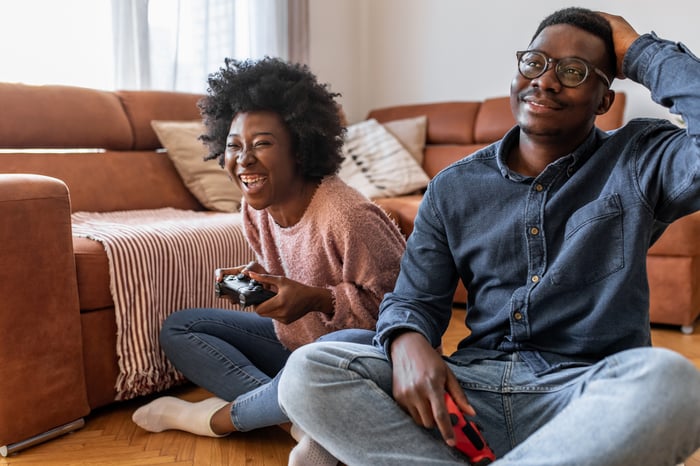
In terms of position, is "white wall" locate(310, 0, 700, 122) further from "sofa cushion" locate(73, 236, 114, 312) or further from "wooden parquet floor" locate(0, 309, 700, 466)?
"sofa cushion" locate(73, 236, 114, 312)

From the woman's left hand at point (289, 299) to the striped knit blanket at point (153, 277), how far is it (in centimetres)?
43

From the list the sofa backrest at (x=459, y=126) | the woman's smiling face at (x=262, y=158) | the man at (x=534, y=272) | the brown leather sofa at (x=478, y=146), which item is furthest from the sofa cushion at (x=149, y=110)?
the man at (x=534, y=272)

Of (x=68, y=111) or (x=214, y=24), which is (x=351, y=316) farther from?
(x=214, y=24)

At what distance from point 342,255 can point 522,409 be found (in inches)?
19.5

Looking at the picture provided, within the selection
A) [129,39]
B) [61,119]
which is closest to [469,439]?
[61,119]

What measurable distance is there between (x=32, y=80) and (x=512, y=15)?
89.9 inches

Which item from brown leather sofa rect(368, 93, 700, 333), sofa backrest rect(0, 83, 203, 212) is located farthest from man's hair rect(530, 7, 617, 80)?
sofa backrest rect(0, 83, 203, 212)

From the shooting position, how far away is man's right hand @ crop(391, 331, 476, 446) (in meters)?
0.81

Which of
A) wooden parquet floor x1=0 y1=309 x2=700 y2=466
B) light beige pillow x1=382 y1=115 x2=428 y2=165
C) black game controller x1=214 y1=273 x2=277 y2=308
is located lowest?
wooden parquet floor x1=0 y1=309 x2=700 y2=466

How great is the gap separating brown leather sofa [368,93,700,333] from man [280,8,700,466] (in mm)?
1232

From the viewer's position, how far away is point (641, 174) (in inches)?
35.2

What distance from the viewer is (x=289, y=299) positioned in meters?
1.16

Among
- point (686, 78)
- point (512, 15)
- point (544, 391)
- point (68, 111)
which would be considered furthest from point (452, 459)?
point (512, 15)

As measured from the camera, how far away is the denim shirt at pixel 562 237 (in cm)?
88
